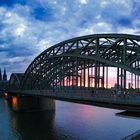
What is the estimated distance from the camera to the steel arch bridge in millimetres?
44625

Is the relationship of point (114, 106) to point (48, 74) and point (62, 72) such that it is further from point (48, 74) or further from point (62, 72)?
point (48, 74)

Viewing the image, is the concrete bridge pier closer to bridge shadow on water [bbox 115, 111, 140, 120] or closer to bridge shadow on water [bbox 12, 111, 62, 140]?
bridge shadow on water [bbox 12, 111, 62, 140]

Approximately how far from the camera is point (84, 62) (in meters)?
57.3

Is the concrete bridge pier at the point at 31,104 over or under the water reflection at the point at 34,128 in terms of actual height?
over

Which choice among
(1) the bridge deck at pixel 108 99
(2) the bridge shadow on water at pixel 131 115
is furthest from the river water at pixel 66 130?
(2) the bridge shadow on water at pixel 131 115

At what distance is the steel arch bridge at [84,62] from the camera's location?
44625mm

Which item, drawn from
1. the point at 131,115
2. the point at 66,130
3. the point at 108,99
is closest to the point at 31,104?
the point at 66,130

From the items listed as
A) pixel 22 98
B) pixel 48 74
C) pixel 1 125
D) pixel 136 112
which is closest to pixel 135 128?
pixel 136 112

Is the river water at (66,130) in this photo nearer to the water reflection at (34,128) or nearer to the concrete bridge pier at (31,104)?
the water reflection at (34,128)

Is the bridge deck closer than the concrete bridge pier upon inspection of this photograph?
Yes

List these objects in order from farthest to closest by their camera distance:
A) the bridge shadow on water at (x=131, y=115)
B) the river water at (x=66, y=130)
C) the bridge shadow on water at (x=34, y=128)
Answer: the bridge shadow on water at (x=34, y=128) < the river water at (x=66, y=130) < the bridge shadow on water at (x=131, y=115)

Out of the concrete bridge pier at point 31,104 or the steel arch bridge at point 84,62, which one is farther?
the concrete bridge pier at point 31,104

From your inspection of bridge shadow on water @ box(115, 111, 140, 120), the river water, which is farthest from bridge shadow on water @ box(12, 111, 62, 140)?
bridge shadow on water @ box(115, 111, 140, 120)

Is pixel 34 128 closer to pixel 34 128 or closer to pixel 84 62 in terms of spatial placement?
pixel 34 128
